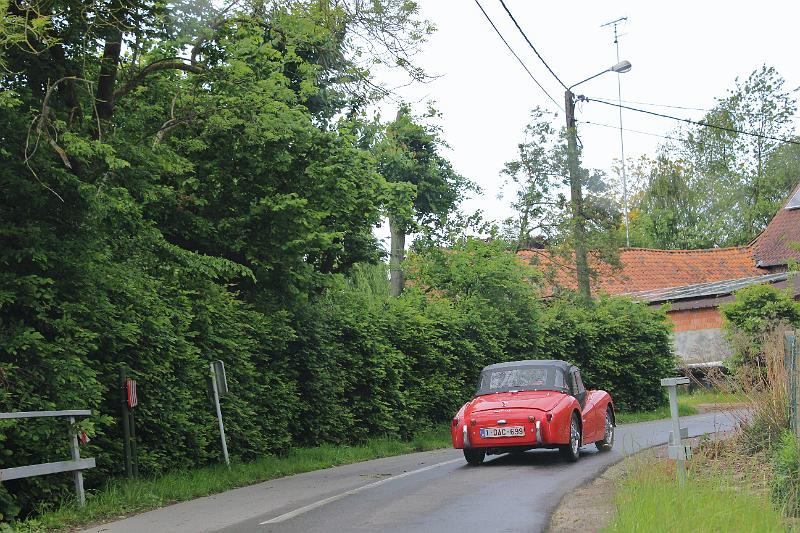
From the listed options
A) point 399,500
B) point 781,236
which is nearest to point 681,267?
point 781,236

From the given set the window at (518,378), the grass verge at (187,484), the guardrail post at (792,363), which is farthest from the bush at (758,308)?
the guardrail post at (792,363)

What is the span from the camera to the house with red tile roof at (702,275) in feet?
130

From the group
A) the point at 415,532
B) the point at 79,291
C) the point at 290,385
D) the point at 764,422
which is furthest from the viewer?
the point at 290,385

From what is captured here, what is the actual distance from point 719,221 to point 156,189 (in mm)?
55182

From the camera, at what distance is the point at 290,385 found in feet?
61.7

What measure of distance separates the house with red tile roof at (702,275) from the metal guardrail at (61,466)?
26.3 m

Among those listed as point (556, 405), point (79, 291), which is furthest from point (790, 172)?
point (79, 291)

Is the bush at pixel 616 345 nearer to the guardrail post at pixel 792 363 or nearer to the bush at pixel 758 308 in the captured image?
the bush at pixel 758 308

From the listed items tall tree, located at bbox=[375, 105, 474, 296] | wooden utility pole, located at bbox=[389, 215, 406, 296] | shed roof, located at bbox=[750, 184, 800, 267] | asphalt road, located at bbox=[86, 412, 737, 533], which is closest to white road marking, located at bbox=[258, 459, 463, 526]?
asphalt road, located at bbox=[86, 412, 737, 533]

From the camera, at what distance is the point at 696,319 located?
132 feet

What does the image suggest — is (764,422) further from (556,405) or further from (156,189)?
(156,189)

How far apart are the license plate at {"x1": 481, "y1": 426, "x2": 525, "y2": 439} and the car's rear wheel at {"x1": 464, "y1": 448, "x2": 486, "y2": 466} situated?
410 millimetres

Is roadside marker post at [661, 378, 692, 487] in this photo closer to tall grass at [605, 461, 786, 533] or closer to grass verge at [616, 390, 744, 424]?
tall grass at [605, 461, 786, 533]

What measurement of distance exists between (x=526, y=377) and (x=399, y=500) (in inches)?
224
